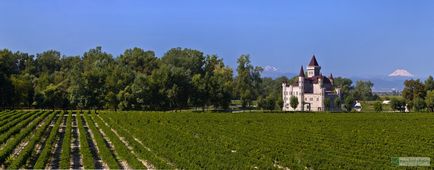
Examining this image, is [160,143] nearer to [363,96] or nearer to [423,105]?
[423,105]

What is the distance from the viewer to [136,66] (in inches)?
4835

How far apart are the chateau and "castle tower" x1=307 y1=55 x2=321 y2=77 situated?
4271mm

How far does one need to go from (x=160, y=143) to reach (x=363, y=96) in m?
171

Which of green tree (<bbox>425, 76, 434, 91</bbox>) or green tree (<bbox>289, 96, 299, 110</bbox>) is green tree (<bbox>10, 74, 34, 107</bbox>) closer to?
green tree (<bbox>289, 96, 299, 110</bbox>)

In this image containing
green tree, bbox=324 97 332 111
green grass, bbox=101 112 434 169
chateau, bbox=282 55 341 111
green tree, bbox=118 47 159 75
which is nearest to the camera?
green grass, bbox=101 112 434 169

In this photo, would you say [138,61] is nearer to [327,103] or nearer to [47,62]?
[47,62]

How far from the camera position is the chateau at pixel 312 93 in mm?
116812

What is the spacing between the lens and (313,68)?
129750 millimetres

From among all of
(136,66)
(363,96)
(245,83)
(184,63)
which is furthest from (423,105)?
(363,96)

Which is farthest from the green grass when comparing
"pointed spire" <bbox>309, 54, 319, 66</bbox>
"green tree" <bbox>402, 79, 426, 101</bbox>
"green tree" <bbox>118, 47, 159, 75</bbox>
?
"pointed spire" <bbox>309, 54, 319, 66</bbox>

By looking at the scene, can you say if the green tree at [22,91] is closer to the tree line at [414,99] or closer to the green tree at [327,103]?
the green tree at [327,103]

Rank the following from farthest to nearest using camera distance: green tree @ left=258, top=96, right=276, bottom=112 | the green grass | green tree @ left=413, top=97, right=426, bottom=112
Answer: green tree @ left=258, top=96, right=276, bottom=112
green tree @ left=413, top=97, right=426, bottom=112
the green grass

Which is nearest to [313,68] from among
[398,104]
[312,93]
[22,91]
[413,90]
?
[312,93]

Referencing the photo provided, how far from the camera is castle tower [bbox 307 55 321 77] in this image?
426ft
